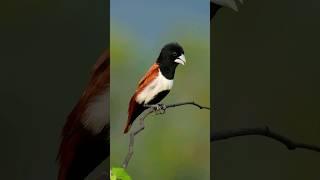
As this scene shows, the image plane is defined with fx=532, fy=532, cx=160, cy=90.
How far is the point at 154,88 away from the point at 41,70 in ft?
1.39

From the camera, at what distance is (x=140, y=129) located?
1.99 metres

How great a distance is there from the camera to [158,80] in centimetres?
201

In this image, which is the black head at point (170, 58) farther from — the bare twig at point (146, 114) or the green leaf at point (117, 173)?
the green leaf at point (117, 173)

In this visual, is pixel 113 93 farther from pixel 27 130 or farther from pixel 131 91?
pixel 27 130

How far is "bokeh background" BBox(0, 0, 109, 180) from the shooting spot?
1.92 m

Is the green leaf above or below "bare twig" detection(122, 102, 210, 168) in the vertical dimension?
below

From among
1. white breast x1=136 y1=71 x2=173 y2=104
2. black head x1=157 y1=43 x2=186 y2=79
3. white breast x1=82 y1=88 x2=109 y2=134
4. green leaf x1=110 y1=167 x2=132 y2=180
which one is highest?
black head x1=157 y1=43 x2=186 y2=79
